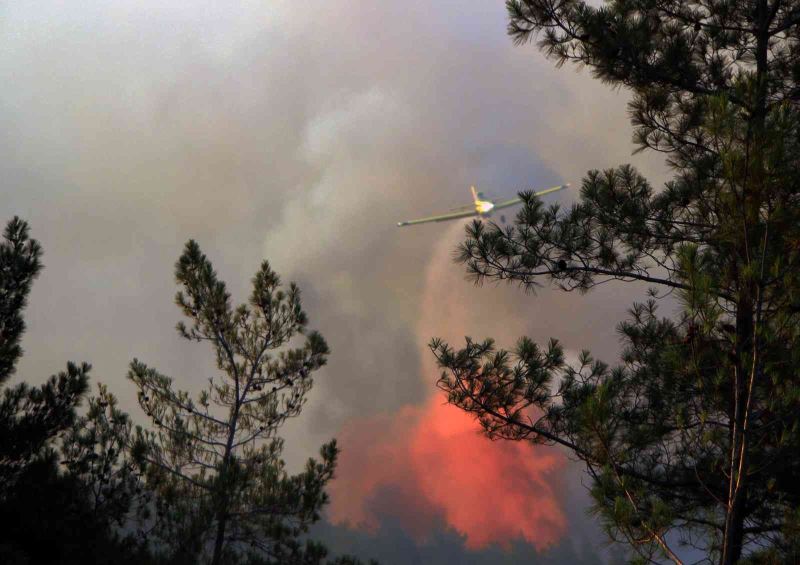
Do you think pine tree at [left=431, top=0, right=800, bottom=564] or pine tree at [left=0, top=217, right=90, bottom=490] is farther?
pine tree at [left=0, top=217, right=90, bottom=490]

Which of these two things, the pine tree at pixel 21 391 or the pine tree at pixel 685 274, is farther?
the pine tree at pixel 21 391

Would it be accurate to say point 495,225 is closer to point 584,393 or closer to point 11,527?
point 584,393

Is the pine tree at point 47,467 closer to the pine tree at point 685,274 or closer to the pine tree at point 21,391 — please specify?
the pine tree at point 21,391

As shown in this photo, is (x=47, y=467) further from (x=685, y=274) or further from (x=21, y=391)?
(x=685, y=274)

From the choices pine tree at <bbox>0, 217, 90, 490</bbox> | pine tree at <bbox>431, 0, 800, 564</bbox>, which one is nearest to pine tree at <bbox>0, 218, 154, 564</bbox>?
pine tree at <bbox>0, 217, 90, 490</bbox>

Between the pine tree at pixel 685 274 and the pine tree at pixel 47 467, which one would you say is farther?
the pine tree at pixel 47 467

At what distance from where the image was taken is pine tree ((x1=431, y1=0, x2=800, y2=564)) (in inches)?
235

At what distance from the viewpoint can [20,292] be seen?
1141 centimetres

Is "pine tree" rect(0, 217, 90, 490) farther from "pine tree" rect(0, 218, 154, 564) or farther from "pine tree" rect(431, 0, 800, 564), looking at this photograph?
"pine tree" rect(431, 0, 800, 564)

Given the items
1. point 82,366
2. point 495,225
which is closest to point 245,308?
point 82,366

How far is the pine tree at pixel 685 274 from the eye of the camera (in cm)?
596

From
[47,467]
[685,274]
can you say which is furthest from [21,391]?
[685,274]

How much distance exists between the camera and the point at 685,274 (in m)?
5.79

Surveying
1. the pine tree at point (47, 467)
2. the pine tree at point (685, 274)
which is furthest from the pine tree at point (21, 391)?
the pine tree at point (685, 274)
